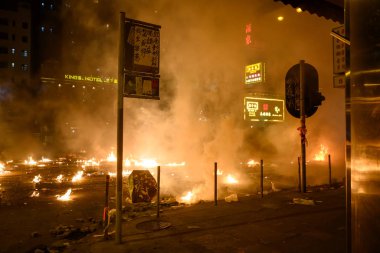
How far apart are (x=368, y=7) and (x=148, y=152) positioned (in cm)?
1806

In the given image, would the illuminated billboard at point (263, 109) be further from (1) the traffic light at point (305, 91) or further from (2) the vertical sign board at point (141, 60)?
(2) the vertical sign board at point (141, 60)

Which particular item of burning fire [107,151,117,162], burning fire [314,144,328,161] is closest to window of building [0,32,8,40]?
burning fire [107,151,117,162]

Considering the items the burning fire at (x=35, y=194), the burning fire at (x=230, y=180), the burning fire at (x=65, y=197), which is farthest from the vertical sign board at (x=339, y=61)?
the burning fire at (x=35, y=194)

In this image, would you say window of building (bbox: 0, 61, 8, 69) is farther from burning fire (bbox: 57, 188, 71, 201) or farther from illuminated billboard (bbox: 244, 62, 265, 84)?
burning fire (bbox: 57, 188, 71, 201)

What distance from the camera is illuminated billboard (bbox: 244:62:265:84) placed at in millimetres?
15056

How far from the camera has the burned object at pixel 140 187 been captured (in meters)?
6.71

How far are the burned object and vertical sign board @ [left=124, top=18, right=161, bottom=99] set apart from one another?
261 cm

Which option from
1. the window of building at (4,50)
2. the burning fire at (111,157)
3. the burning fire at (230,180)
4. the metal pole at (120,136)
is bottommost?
the burning fire at (111,157)

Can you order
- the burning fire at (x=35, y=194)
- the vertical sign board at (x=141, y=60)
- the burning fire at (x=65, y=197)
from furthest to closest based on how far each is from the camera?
the burning fire at (x=35, y=194)
the burning fire at (x=65, y=197)
the vertical sign board at (x=141, y=60)

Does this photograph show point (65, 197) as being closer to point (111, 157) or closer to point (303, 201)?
point (303, 201)

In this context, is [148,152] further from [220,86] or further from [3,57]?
[3,57]

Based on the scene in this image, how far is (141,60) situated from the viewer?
464 centimetres

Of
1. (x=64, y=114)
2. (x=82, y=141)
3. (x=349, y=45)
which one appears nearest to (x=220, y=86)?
(x=349, y=45)

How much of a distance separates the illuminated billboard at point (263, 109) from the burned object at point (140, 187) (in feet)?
45.0
